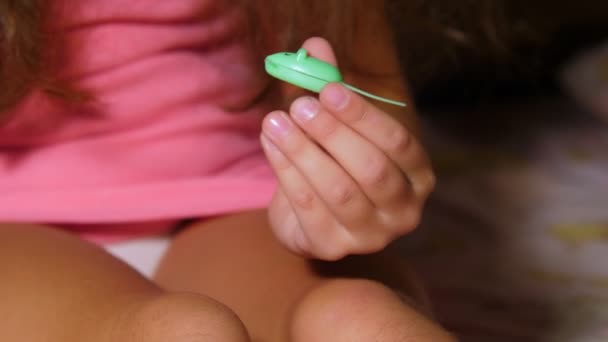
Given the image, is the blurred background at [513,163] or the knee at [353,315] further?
the blurred background at [513,163]

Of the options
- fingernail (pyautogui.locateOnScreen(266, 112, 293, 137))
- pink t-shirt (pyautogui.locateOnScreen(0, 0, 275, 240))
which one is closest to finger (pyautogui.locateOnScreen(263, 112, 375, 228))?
fingernail (pyautogui.locateOnScreen(266, 112, 293, 137))

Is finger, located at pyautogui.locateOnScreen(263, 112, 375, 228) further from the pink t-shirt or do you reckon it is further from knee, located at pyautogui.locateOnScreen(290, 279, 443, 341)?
the pink t-shirt

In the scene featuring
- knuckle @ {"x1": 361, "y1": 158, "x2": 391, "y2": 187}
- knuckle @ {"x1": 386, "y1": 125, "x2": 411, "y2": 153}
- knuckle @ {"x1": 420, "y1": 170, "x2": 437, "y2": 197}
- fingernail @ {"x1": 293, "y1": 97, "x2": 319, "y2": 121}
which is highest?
fingernail @ {"x1": 293, "y1": 97, "x2": 319, "y2": 121}

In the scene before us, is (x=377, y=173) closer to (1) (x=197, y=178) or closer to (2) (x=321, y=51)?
(2) (x=321, y=51)

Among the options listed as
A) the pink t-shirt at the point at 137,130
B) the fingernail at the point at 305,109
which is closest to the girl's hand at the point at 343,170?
the fingernail at the point at 305,109

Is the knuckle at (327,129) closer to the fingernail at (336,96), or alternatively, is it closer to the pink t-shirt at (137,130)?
the fingernail at (336,96)

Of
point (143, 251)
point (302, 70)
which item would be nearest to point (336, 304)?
point (302, 70)

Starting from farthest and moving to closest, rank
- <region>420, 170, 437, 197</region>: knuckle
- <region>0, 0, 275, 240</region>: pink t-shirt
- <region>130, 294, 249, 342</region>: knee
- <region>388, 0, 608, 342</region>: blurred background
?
<region>388, 0, 608, 342</region>: blurred background, <region>0, 0, 275, 240</region>: pink t-shirt, <region>420, 170, 437, 197</region>: knuckle, <region>130, 294, 249, 342</region>: knee
